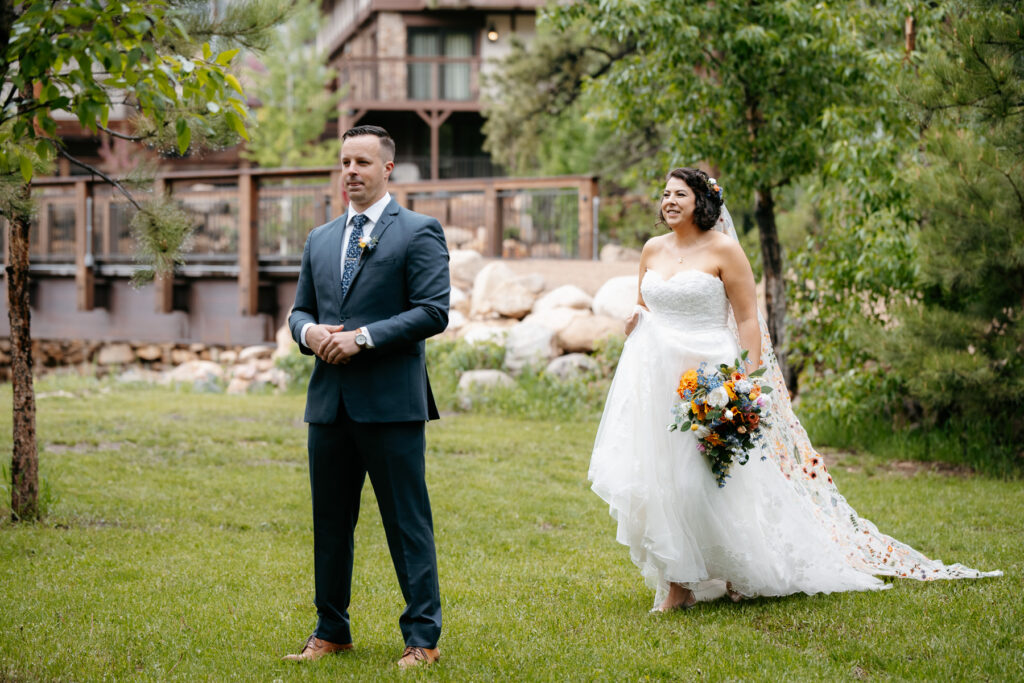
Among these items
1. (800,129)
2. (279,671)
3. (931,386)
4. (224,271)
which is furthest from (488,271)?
(279,671)

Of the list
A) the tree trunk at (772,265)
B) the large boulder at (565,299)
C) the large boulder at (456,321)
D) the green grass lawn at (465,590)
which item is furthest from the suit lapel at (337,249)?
the large boulder at (456,321)

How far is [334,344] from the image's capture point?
4047mm

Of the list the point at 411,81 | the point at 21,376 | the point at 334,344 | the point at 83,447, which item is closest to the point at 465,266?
the point at 83,447

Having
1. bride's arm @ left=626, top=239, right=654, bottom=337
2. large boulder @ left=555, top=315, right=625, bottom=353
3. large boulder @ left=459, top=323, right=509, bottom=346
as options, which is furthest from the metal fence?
bride's arm @ left=626, top=239, right=654, bottom=337

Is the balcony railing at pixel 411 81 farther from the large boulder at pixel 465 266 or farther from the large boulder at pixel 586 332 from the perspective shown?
the large boulder at pixel 586 332

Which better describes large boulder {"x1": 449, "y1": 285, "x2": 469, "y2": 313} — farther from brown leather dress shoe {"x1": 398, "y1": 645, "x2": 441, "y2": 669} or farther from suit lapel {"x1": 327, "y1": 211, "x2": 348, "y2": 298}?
brown leather dress shoe {"x1": 398, "y1": 645, "x2": 441, "y2": 669}

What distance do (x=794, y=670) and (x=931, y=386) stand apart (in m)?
5.60

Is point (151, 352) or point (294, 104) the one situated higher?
point (294, 104)

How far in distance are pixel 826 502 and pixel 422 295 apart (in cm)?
279

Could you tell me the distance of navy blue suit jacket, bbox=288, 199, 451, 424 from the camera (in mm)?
4133

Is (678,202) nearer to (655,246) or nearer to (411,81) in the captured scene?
(655,246)

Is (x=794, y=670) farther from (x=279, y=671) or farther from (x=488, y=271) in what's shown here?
(x=488, y=271)

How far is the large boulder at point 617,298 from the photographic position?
14508 millimetres

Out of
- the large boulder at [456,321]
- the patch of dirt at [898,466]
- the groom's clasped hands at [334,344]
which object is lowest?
the patch of dirt at [898,466]
